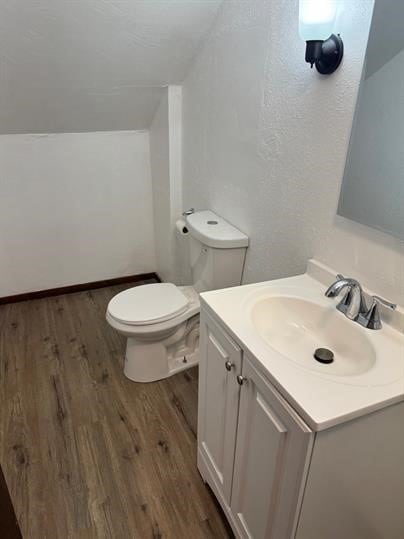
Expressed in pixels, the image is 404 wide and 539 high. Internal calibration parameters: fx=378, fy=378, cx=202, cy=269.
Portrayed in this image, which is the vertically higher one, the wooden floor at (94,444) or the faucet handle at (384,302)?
the faucet handle at (384,302)

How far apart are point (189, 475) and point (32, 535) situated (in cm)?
61

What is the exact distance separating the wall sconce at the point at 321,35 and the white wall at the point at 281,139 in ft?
0.11

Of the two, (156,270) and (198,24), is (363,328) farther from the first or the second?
(156,270)

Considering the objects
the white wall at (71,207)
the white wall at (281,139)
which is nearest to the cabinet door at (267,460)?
the white wall at (281,139)

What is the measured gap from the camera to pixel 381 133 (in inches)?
42.7

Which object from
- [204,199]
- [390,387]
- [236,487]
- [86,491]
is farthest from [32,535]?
[204,199]

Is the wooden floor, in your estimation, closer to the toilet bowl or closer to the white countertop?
the toilet bowl

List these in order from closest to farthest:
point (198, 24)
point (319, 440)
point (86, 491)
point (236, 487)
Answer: point (319, 440) < point (236, 487) < point (86, 491) < point (198, 24)

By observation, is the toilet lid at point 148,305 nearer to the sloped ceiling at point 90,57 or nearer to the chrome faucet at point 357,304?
the chrome faucet at point 357,304

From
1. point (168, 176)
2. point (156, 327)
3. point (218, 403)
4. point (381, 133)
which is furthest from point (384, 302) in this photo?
point (168, 176)

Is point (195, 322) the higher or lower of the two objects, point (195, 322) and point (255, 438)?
the lower

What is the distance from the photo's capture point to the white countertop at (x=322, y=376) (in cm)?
81

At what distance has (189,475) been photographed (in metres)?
1.59

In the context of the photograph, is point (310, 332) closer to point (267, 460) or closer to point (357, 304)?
point (357, 304)
